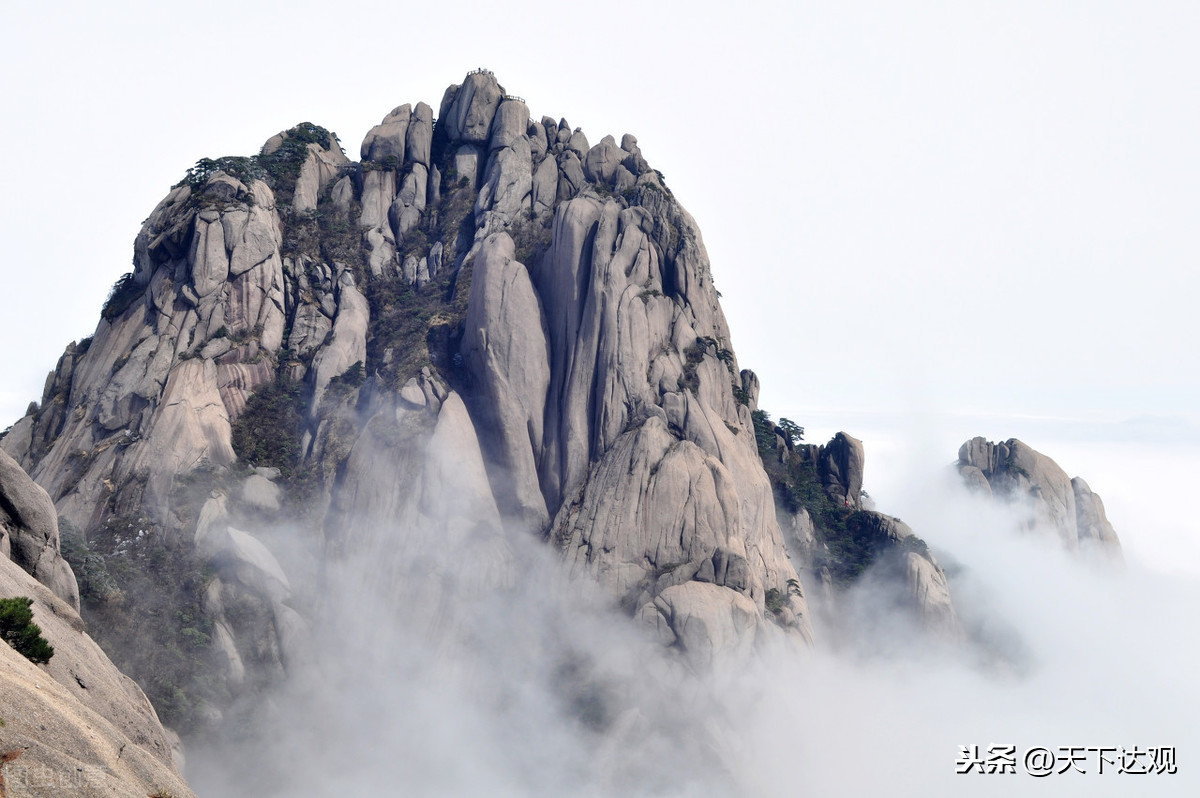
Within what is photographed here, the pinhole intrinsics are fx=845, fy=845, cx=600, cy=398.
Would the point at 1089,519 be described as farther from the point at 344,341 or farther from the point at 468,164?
the point at 344,341

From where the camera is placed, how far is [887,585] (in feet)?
279

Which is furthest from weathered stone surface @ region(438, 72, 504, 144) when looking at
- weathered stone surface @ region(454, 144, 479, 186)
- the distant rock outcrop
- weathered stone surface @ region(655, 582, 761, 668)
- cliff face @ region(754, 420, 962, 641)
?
the distant rock outcrop

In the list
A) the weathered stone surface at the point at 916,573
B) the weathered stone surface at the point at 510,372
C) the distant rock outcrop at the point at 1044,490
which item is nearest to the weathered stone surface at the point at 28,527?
the weathered stone surface at the point at 510,372

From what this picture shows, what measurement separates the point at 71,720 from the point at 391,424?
50479mm

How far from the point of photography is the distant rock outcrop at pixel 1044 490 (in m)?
115

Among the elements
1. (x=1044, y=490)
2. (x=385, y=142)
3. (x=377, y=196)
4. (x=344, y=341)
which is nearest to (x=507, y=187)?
(x=377, y=196)

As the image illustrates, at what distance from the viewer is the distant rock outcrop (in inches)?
4510

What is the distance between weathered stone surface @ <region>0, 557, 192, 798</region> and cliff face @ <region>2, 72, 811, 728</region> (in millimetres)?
27238

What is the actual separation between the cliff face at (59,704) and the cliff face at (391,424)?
2385cm

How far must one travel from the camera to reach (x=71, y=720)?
936 inches

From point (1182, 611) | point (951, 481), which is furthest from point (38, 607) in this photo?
point (1182, 611)

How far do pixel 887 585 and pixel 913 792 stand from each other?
851 inches

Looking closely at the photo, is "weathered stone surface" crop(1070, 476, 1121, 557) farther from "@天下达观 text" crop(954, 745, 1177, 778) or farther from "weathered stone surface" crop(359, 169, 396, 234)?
"weathered stone surface" crop(359, 169, 396, 234)

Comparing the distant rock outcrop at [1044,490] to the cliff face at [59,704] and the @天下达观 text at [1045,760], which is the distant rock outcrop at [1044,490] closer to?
the @天下达观 text at [1045,760]
